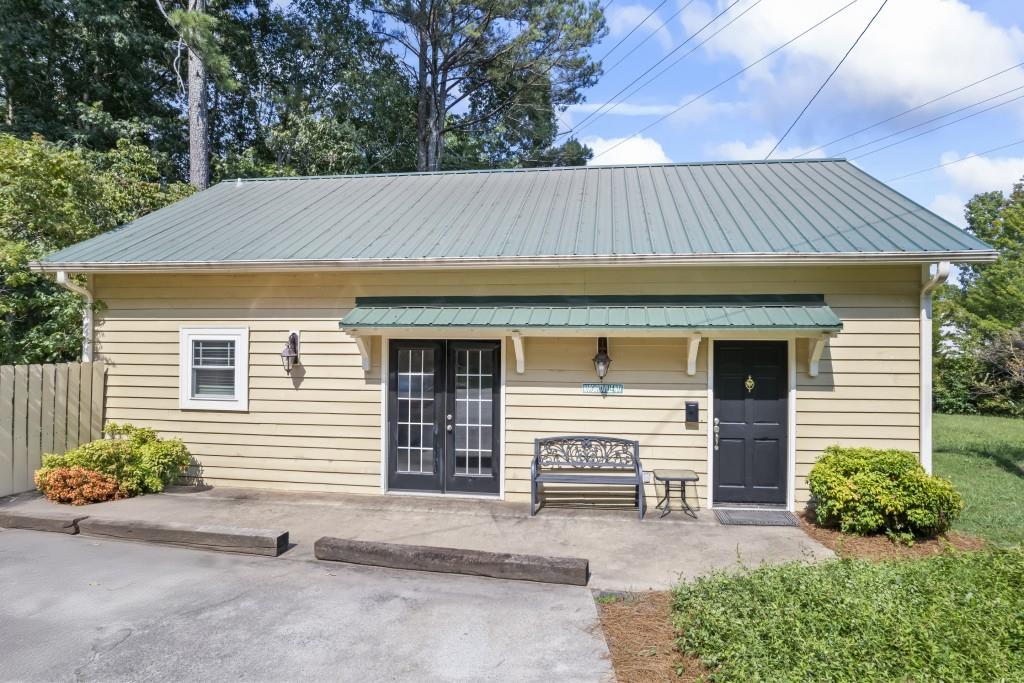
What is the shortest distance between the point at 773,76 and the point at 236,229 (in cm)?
1059

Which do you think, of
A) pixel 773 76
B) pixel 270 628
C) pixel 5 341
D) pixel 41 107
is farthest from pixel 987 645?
pixel 41 107

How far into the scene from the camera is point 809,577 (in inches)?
171

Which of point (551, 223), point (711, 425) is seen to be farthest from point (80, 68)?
point (711, 425)

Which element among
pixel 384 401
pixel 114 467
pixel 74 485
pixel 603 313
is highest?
pixel 603 313

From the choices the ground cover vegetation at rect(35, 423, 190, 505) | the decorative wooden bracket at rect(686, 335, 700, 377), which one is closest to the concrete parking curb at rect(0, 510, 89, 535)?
the ground cover vegetation at rect(35, 423, 190, 505)

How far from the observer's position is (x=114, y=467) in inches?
297

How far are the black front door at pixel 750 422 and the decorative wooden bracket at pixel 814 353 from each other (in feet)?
0.90

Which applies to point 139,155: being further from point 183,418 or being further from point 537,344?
point 537,344

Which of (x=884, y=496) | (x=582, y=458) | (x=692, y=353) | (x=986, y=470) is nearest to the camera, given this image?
(x=884, y=496)

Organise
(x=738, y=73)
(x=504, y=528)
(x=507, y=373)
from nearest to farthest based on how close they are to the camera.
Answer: (x=504, y=528) → (x=507, y=373) → (x=738, y=73)

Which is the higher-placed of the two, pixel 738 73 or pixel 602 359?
pixel 738 73

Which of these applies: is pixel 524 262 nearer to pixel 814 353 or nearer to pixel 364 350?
pixel 364 350

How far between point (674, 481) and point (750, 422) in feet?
3.85

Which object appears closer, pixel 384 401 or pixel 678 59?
pixel 384 401
